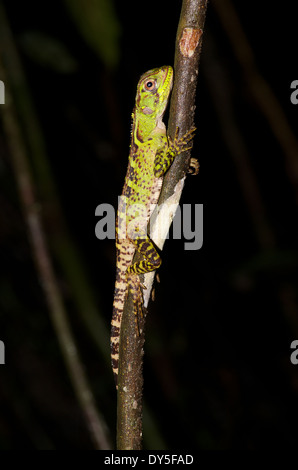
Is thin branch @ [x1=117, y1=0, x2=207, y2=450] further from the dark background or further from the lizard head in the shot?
the dark background

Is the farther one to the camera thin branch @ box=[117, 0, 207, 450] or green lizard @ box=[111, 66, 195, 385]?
green lizard @ box=[111, 66, 195, 385]

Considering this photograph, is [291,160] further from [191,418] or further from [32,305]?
[32,305]

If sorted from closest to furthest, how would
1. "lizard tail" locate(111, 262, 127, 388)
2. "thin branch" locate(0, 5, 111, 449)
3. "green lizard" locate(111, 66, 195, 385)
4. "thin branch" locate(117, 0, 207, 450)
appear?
"thin branch" locate(117, 0, 207, 450) → "lizard tail" locate(111, 262, 127, 388) → "green lizard" locate(111, 66, 195, 385) → "thin branch" locate(0, 5, 111, 449)

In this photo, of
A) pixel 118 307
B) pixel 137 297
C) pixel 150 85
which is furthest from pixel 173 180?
pixel 150 85

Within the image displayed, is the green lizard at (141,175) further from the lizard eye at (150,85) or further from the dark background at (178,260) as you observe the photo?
the dark background at (178,260)

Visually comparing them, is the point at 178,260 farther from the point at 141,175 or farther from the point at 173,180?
the point at 173,180

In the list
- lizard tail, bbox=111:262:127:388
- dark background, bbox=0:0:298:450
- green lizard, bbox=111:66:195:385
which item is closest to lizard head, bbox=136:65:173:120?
green lizard, bbox=111:66:195:385

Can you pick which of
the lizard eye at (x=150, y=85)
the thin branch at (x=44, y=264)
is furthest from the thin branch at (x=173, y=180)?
the lizard eye at (x=150, y=85)
